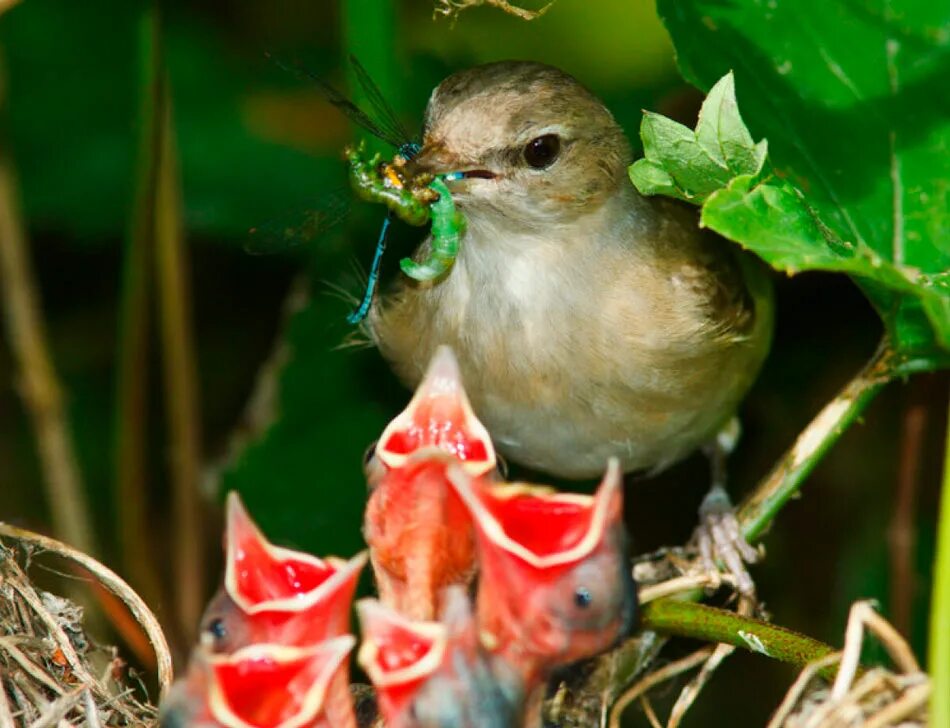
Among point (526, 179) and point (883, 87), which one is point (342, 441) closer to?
point (526, 179)

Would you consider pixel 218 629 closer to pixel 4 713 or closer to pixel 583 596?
pixel 4 713

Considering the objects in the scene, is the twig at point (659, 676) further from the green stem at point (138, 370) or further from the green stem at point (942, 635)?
the green stem at point (138, 370)

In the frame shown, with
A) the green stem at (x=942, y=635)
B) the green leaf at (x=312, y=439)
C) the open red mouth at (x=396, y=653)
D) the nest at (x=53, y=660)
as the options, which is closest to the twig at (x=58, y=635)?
the nest at (x=53, y=660)

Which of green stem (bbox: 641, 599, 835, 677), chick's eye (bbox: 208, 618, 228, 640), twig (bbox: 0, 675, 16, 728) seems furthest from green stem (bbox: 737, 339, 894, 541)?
twig (bbox: 0, 675, 16, 728)

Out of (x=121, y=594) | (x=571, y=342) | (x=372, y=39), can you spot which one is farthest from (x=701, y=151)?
(x=121, y=594)

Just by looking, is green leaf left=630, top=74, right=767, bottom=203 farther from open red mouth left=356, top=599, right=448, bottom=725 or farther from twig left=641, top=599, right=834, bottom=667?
open red mouth left=356, top=599, right=448, bottom=725

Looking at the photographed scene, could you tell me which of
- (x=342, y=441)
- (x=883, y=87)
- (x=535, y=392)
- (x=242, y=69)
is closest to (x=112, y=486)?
(x=342, y=441)
